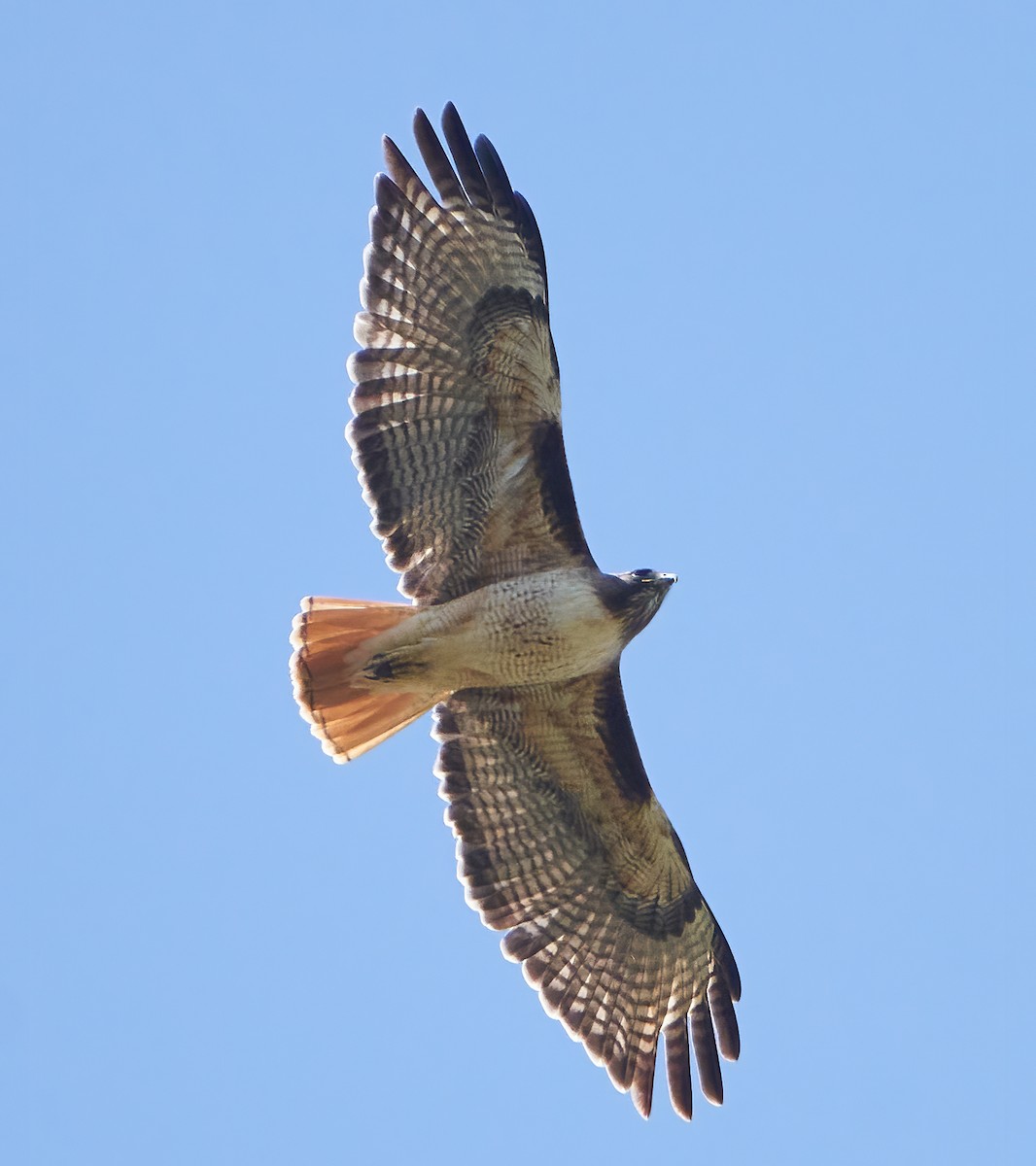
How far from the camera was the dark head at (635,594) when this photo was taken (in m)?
10.3

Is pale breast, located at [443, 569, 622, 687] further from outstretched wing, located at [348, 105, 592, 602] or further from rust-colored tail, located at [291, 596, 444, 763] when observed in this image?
rust-colored tail, located at [291, 596, 444, 763]

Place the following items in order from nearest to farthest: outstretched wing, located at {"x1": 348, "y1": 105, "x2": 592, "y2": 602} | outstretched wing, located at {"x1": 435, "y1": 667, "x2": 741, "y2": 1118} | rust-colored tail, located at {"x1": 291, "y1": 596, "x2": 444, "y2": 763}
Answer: outstretched wing, located at {"x1": 348, "y1": 105, "x2": 592, "y2": 602}, rust-colored tail, located at {"x1": 291, "y1": 596, "x2": 444, "y2": 763}, outstretched wing, located at {"x1": 435, "y1": 667, "x2": 741, "y2": 1118}

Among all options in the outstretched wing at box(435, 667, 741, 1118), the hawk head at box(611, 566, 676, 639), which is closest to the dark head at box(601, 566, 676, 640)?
the hawk head at box(611, 566, 676, 639)

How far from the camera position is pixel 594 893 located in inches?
444

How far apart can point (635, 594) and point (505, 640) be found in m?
0.68

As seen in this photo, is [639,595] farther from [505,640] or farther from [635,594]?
[505,640]

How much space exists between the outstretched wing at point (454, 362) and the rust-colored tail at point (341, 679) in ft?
0.95

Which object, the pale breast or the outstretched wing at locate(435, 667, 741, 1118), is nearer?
the pale breast

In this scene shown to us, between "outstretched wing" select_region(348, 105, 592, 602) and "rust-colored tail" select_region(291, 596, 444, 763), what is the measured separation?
0.95ft

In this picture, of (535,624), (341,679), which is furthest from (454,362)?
(341,679)

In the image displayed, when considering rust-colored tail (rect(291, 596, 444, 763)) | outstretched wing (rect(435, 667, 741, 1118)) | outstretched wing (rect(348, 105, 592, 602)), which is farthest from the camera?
outstretched wing (rect(435, 667, 741, 1118))

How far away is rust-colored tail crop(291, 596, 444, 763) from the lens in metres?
10.3

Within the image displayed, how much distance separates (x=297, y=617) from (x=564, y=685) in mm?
1428

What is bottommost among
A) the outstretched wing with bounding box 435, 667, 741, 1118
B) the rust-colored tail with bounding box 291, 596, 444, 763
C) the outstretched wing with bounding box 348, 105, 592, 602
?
the outstretched wing with bounding box 435, 667, 741, 1118
